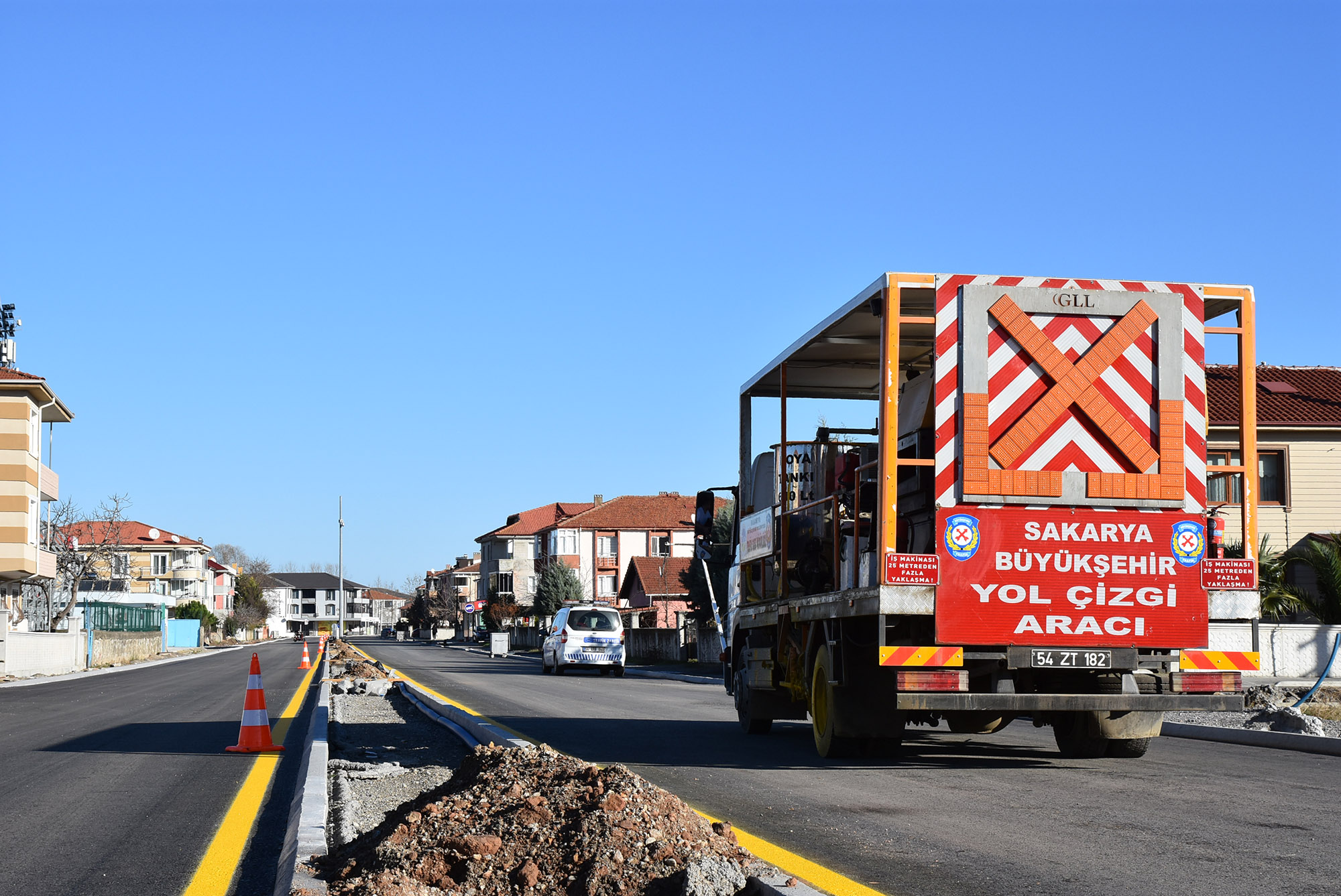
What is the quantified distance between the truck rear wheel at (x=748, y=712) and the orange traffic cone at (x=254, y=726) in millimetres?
4881

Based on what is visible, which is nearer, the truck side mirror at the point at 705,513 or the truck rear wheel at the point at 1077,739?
the truck rear wheel at the point at 1077,739

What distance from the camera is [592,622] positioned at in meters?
35.3

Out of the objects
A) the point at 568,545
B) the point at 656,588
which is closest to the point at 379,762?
the point at 656,588

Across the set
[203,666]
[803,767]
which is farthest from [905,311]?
[203,666]

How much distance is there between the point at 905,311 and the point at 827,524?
2273mm

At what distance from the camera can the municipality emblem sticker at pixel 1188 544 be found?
32.2ft

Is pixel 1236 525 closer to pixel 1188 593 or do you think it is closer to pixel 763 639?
pixel 763 639

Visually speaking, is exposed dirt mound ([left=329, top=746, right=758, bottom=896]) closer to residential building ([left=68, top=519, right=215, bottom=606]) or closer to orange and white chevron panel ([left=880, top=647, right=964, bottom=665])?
orange and white chevron panel ([left=880, top=647, right=964, bottom=665])

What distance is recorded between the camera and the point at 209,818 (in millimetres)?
8391

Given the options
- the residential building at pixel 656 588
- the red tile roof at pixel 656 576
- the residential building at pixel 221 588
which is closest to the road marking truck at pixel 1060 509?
the residential building at pixel 656 588

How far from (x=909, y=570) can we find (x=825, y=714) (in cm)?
216

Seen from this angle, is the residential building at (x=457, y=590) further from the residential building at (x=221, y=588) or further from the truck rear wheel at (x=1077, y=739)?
the truck rear wheel at (x=1077, y=739)

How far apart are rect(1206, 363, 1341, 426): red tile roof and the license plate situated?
21.3 metres

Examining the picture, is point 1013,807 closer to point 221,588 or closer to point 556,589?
point 556,589
